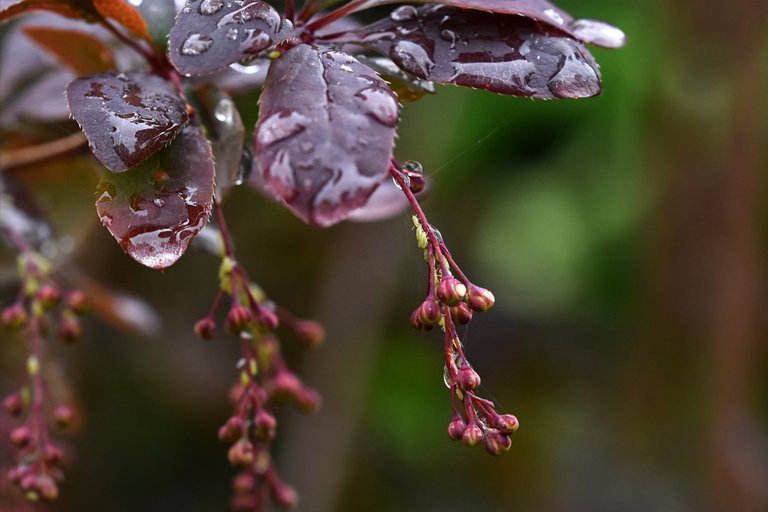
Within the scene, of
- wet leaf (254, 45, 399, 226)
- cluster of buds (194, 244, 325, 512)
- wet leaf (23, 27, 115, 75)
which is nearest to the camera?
wet leaf (254, 45, 399, 226)

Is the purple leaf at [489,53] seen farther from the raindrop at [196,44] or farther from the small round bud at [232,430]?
the small round bud at [232,430]

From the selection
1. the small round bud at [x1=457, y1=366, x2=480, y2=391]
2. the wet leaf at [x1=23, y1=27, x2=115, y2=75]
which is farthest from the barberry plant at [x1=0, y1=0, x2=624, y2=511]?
the wet leaf at [x1=23, y1=27, x2=115, y2=75]

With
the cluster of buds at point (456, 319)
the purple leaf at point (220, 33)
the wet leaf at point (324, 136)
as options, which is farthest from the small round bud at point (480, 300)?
the purple leaf at point (220, 33)

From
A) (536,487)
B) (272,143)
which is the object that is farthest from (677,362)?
(272,143)

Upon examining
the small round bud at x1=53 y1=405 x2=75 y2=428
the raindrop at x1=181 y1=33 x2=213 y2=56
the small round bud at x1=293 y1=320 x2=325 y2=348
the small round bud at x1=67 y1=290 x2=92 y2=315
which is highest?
the raindrop at x1=181 y1=33 x2=213 y2=56

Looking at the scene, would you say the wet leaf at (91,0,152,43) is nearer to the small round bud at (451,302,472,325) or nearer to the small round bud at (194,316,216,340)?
the small round bud at (194,316,216,340)

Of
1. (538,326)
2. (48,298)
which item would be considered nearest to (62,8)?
(48,298)
